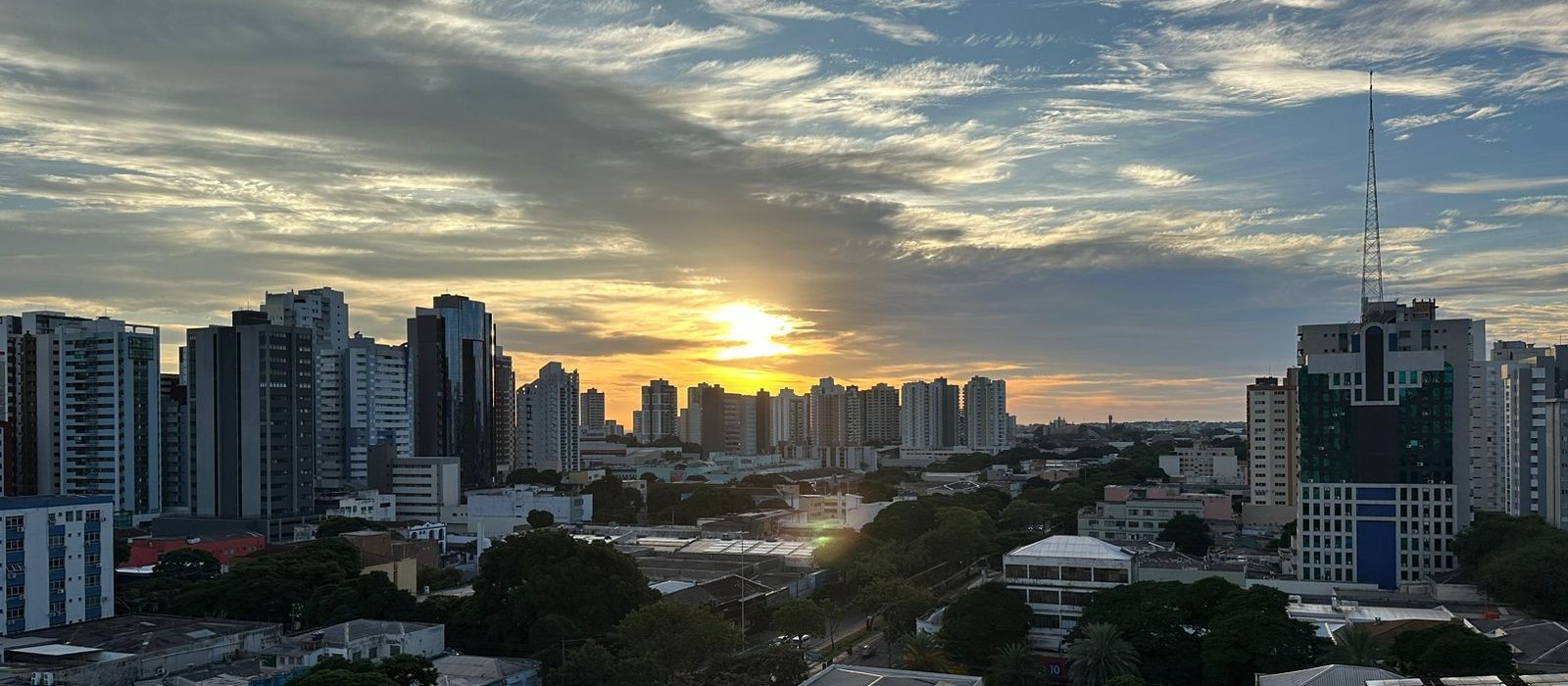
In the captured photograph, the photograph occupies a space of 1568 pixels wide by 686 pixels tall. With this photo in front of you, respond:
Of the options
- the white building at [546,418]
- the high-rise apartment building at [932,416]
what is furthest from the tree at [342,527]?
the high-rise apartment building at [932,416]

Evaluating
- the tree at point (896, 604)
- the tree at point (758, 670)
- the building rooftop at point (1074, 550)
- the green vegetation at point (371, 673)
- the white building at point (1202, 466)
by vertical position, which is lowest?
the white building at point (1202, 466)

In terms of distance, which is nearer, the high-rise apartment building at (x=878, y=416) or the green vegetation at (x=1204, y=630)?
the green vegetation at (x=1204, y=630)

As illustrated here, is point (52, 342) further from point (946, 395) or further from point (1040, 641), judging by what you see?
point (946, 395)

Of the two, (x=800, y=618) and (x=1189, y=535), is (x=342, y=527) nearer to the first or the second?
(x=800, y=618)

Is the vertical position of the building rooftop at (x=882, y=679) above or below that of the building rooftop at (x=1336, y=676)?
below

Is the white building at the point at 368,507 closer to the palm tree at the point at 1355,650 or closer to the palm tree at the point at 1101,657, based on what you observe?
the palm tree at the point at 1101,657

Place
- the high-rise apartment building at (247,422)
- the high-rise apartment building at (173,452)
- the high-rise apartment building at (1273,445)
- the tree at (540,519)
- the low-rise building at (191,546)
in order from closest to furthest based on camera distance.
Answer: the low-rise building at (191,546)
the high-rise apartment building at (247,422)
the tree at (540,519)
the high-rise apartment building at (173,452)
the high-rise apartment building at (1273,445)

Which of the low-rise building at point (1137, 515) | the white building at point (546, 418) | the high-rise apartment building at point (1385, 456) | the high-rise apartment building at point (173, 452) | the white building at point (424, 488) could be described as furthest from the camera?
the white building at point (546, 418)
